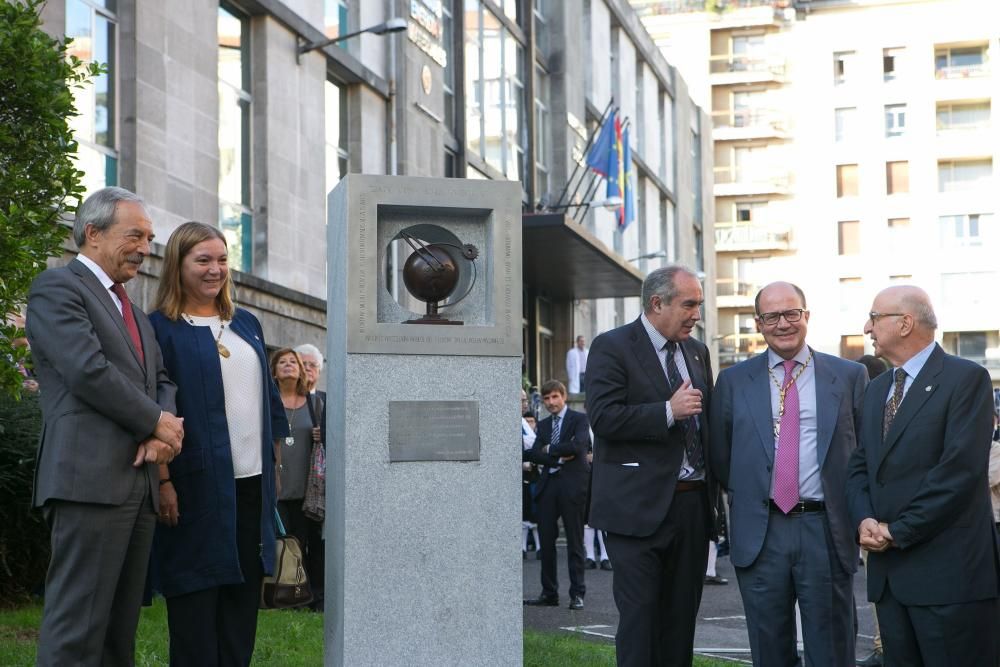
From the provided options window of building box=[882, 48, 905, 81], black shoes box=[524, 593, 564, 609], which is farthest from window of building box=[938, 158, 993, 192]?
black shoes box=[524, 593, 564, 609]

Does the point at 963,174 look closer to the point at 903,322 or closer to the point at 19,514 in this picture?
the point at 19,514

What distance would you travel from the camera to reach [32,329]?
5.51 m

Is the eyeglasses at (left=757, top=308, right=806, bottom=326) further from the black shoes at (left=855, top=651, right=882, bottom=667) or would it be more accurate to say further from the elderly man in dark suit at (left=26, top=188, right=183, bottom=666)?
the black shoes at (left=855, top=651, right=882, bottom=667)

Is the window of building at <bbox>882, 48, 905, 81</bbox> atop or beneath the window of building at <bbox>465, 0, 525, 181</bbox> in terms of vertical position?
atop

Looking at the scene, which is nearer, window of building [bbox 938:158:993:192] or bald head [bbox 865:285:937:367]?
bald head [bbox 865:285:937:367]

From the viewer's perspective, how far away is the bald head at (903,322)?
6.25m

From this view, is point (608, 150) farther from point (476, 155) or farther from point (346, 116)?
point (346, 116)

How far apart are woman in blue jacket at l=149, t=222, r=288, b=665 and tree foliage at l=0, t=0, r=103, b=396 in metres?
2.19

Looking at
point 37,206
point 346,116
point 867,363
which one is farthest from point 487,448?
point 346,116

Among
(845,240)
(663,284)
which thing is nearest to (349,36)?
(663,284)

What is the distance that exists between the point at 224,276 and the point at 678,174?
159 feet

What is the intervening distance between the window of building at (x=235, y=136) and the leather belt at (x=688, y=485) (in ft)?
49.7

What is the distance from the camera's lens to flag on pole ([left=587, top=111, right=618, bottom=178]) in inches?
1363

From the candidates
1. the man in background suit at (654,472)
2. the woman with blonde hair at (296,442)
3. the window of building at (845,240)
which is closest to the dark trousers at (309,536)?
the woman with blonde hair at (296,442)
